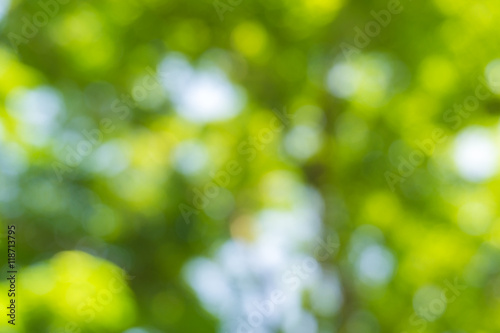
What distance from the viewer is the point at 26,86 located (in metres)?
2.32

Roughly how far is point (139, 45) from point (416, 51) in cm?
134

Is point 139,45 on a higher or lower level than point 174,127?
higher

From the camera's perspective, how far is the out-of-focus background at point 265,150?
241 centimetres

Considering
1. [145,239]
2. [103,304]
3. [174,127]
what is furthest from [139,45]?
[103,304]

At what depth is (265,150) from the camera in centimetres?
282

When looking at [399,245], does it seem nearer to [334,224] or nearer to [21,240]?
[334,224]

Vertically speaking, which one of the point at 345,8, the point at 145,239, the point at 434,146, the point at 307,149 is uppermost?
the point at 345,8

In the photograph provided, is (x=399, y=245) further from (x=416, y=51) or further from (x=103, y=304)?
(x=103, y=304)

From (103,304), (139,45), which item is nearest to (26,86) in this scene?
(139,45)

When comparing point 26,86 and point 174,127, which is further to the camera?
point 174,127

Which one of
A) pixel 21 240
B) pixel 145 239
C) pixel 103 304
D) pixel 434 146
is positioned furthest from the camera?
pixel 434 146

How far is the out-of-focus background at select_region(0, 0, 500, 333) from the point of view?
7.91 ft

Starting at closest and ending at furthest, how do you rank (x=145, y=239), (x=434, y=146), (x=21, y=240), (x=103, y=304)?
(x=103, y=304) < (x=21, y=240) < (x=145, y=239) < (x=434, y=146)

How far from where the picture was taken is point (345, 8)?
98.8 inches
